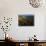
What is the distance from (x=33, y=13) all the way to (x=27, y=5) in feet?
1.52

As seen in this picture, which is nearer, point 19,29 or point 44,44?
point 44,44

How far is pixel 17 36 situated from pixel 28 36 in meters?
0.51

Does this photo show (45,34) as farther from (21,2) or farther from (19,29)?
(21,2)

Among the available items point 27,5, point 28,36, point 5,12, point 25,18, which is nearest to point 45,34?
point 28,36

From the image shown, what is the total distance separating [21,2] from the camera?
6395mm

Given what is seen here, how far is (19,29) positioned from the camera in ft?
20.9

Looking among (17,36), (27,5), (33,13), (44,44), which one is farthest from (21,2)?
(44,44)

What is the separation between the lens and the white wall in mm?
6363

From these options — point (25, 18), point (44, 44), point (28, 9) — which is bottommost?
point (44, 44)

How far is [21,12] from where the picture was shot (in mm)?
6387

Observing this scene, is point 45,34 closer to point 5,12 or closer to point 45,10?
point 45,10

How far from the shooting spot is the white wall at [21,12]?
20.9 feet

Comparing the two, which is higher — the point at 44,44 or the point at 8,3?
the point at 8,3

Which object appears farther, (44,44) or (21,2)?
(21,2)
